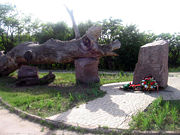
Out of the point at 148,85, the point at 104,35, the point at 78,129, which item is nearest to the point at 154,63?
the point at 148,85

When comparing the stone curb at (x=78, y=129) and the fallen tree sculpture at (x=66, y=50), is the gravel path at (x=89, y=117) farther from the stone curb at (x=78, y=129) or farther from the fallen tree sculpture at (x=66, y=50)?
the fallen tree sculpture at (x=66, y=50)

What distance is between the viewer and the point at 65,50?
23.6ft

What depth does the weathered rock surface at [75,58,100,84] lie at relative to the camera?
22.8 feet

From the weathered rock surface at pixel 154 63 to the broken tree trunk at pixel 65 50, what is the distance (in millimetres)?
1415

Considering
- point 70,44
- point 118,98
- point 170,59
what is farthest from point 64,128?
point 170,59

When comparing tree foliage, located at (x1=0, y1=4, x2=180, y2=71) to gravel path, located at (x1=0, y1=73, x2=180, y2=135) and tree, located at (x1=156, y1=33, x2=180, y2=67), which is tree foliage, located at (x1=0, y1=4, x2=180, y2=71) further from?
gravel path, located at (x1=0, y1=73, x2=180, y2=135)

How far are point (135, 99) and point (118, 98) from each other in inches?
20.9

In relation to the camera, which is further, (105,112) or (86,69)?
(86,69)

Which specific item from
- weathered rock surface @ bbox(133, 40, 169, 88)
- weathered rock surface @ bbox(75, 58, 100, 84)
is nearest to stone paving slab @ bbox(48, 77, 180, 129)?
weathered rock surface @ bbox(133, 40, 169, 88)

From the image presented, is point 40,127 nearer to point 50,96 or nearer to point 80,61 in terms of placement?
point 50,96

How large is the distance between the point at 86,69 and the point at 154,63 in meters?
2.87

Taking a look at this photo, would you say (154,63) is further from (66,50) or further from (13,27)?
(13,27)

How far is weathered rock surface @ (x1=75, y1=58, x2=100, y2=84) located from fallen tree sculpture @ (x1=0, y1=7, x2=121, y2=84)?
0.23m

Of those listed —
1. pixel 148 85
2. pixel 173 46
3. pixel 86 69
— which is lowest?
pixel 148 85
